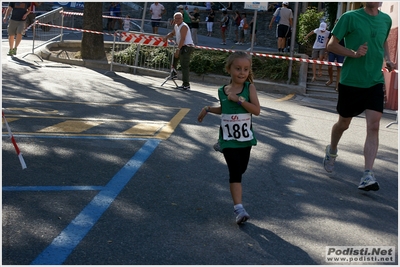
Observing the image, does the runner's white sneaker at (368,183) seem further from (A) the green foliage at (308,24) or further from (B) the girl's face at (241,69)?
(A) the green foliage at (308,24)

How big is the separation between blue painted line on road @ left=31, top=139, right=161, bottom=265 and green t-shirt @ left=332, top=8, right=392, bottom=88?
2468mm

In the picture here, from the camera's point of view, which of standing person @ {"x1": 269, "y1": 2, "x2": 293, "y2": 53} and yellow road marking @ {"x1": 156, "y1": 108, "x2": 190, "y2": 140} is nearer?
yellow road marking @ {"x1": 156, "y1": 108, "x2": 190, "y2": 140}

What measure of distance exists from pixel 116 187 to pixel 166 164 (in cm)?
120

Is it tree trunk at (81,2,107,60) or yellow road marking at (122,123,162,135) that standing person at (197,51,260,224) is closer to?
yellow road marking at (122,123,162,135)

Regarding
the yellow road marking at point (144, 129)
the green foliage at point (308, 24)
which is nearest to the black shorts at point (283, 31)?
the green foliage at point (308, 24)

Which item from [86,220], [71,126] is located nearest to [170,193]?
[86,220]

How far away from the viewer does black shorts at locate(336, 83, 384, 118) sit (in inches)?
265

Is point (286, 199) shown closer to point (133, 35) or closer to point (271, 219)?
point (271, 219)

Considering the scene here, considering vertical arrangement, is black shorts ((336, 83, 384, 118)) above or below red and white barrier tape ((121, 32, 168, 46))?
below

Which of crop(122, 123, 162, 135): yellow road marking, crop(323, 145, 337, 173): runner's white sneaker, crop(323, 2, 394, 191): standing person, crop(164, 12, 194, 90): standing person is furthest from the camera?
crop(164, 12, 194, 90): standing person

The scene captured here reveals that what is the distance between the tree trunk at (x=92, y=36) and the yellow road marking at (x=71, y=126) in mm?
11115

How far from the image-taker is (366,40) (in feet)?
22.1

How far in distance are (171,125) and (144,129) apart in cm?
57

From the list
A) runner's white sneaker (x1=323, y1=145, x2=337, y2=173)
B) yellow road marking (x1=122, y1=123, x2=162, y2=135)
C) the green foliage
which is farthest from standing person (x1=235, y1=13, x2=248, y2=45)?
runner's white sneaker (x1=323, y1=145, x2=337, y2=173)
